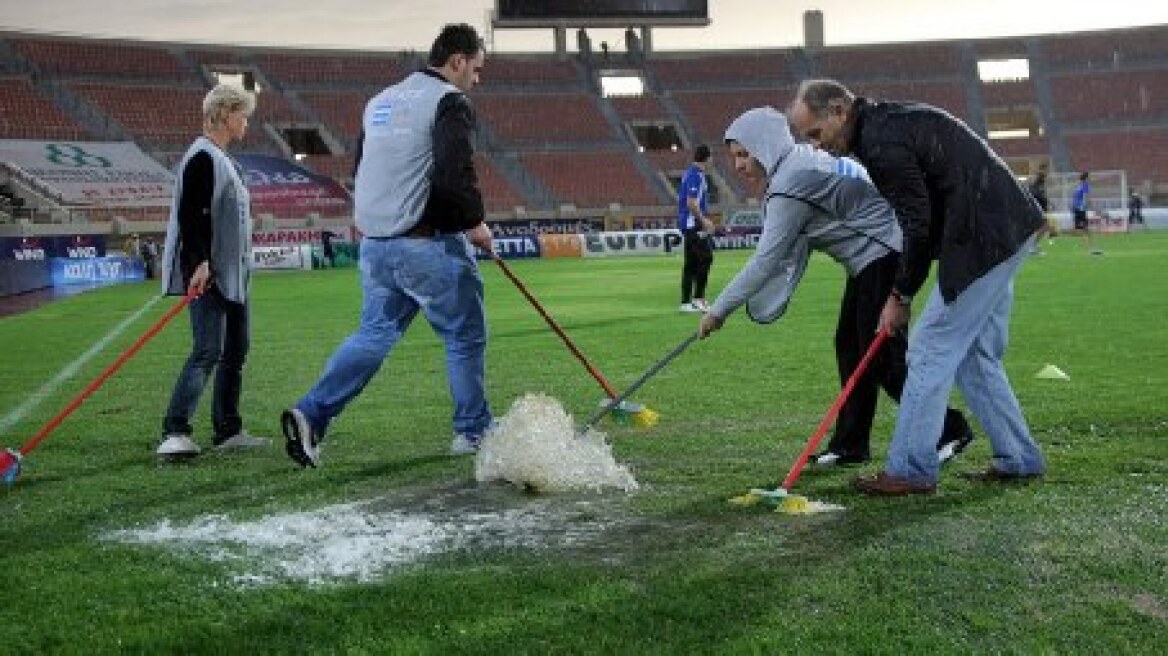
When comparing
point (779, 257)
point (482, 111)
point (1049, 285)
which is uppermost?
point (482, 111)

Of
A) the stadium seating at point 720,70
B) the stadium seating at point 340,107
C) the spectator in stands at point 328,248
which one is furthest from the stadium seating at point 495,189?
the stadium seating at point 720,70

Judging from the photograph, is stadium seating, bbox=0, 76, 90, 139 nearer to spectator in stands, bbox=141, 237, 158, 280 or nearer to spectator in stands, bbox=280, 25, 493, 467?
spectator in stands, bbox=141, 237, 158, 280

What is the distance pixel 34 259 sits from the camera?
3112 centimetres

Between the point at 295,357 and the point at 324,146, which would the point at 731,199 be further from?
the point at 295,357

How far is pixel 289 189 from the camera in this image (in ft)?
153

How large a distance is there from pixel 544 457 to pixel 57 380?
268 inches

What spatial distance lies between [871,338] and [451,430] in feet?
8.42

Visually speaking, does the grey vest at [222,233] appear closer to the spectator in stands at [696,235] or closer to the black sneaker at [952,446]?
the black sneaker at [952,446]

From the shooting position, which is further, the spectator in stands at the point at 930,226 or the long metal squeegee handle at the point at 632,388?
the long metal squeegee handle at the point at 632,388

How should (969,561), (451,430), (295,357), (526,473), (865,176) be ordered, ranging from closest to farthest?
(969,561) → (526,473) → (865,176) → (451,430) → (295,357)

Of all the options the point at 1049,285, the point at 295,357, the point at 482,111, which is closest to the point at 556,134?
the point at 482,111

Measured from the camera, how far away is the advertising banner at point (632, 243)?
→ 41000mm

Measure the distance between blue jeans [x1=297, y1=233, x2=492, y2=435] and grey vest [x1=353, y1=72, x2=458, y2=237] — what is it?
0.12m

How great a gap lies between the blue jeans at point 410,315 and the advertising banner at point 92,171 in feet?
128
